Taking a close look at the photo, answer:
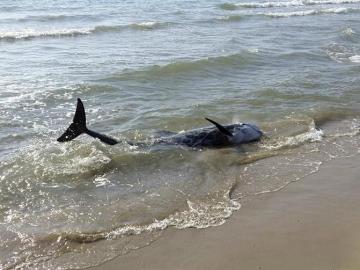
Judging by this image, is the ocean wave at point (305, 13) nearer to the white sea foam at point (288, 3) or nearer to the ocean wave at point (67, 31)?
the white sea foam at point (288, 3)

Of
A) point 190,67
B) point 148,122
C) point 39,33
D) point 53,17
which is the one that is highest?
point 53,17

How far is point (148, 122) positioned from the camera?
1141cm

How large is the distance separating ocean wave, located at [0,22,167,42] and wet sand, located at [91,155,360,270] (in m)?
17.8

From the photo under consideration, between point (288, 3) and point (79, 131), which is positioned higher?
point (79, 131)

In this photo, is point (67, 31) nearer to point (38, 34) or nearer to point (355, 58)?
point (38, 34)

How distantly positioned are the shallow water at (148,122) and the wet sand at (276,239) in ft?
0.84

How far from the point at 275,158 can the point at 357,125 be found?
2.60 m

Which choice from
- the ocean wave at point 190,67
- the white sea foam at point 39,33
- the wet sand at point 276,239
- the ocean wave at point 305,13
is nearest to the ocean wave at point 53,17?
the white sea foam at point 39,33

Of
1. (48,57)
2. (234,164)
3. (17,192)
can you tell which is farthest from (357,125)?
(48,57)

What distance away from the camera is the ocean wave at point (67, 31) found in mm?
22938

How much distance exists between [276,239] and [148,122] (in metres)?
5.58

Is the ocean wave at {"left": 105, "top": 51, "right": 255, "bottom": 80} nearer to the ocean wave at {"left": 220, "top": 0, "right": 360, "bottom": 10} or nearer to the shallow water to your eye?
the shallow water

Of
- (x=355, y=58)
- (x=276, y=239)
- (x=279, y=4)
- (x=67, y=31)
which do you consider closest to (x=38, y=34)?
(x=67, y=31)

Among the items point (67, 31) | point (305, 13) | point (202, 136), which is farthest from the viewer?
point (305, 13)
